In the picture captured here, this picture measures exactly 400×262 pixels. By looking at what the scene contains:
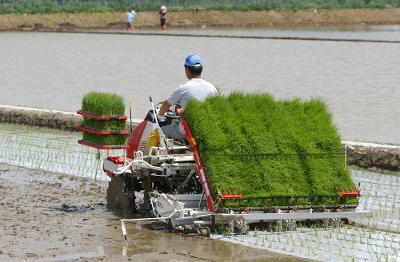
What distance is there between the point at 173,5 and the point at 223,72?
149 ft

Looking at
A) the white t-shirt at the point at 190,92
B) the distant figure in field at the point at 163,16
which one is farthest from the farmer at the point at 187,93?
the distant figure in field at the point at 163,16

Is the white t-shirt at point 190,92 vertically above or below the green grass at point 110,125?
above

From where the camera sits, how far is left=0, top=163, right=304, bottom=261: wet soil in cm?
880

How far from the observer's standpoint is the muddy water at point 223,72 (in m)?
21.0

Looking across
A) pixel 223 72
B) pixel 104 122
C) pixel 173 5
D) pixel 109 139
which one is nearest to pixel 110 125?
pixel 104 122

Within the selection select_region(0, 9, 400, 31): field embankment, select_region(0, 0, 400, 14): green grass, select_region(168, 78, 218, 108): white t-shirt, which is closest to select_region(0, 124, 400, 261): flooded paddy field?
select_region(168, 78, 218, 108): white t-shirt

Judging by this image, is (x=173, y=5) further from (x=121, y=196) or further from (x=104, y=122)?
(x=121, y=196)

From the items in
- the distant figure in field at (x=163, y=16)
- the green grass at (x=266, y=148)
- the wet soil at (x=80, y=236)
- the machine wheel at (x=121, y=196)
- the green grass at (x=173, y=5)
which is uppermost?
the green grass at (x=173, y=5)

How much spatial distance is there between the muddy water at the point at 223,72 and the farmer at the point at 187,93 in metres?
5.65

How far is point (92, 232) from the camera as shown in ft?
32.4

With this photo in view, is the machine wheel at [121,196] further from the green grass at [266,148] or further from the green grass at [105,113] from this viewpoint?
the green grass at [266,148]

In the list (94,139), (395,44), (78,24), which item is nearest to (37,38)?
(78,24)

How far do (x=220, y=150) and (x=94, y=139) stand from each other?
203 centimetres

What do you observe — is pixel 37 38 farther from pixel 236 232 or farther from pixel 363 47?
pixel 236 232
